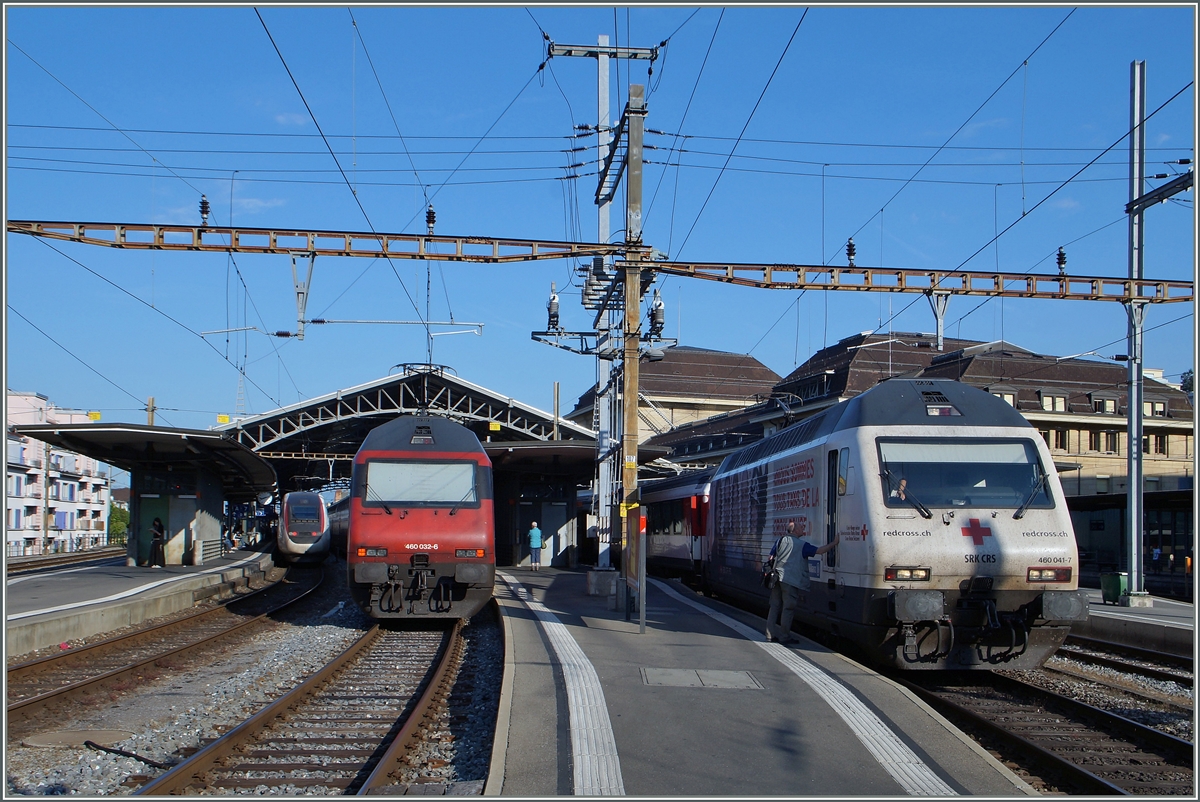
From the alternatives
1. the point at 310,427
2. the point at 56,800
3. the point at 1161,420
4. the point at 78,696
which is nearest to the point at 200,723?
the point at 78,696

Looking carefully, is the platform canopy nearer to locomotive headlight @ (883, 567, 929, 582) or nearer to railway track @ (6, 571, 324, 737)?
railway track @ (6, 571, 324, 737)

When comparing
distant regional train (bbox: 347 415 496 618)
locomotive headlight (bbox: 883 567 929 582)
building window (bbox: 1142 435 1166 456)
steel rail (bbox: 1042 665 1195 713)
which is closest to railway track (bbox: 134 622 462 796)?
distant regional train (bbox: 347 415 496 618)

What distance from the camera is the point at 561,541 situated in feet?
115

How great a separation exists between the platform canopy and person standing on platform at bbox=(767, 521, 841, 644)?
17832 mm

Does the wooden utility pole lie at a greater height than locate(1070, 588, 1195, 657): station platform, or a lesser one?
greater

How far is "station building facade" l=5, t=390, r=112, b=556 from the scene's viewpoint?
65188 mm

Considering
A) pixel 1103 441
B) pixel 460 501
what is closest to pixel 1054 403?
pixel 1103 441

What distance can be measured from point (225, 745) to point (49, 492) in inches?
2891

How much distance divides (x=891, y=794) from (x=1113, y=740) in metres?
3.50

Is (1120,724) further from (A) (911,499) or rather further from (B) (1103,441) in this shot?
(B) (1103,441)

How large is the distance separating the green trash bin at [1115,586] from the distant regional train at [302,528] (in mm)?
28034

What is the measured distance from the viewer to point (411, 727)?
27.7 ft

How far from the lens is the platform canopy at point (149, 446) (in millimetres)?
24812

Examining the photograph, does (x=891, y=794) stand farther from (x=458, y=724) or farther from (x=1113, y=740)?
(x=458, y=724)
